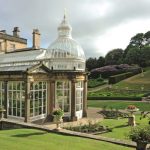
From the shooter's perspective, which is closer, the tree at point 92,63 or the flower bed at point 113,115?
the flower bed at point 113,115

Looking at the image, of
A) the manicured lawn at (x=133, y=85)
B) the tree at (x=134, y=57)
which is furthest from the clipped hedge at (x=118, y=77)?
the tree at (x=134, y=57)

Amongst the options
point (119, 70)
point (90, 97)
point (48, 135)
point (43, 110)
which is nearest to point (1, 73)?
point (43, 110)

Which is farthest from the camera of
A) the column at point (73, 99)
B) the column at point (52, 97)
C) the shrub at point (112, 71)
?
the shrub at point (112, 71)

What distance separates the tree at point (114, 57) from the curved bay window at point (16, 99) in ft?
209

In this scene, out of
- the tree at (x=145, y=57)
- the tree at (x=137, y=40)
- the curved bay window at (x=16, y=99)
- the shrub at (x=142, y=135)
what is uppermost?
the tree at (x=137, y=40)

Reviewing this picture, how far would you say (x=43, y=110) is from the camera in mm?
22562

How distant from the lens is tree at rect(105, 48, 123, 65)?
279 ft

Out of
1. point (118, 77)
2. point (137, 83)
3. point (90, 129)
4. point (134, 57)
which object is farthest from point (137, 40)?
point (90, 129)

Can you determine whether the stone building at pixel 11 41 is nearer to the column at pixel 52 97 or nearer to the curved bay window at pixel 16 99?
the curved bay window at pixel 16 99

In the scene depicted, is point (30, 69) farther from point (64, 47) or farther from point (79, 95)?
point (79, 95)

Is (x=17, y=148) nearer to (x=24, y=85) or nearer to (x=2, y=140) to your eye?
(x=2, y=140)

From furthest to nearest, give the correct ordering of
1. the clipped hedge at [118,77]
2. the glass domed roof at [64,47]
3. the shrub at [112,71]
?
1. the shrub at [112,71]
2. the clipped hedge at [118,77]
3. the glass domed roof at [64,47]

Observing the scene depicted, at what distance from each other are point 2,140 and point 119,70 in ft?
197

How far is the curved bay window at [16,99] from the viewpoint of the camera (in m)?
21.5
